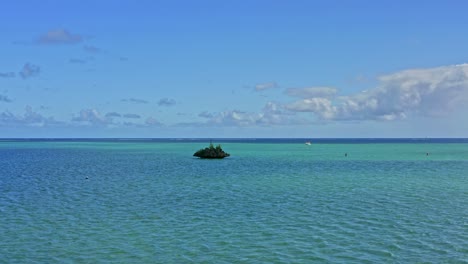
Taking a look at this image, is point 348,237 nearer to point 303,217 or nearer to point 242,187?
point 303,217

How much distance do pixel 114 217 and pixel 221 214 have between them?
8.91 meters

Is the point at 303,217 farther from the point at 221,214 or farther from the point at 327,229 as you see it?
the point at 221,214

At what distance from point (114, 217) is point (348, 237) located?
1887 cm

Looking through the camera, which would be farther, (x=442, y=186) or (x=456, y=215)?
(x=442, y=186)

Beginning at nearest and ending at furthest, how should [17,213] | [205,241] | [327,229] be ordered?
[205,241]
[327,229]
[17,213]

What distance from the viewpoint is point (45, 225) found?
104ft

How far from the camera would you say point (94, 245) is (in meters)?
26.3

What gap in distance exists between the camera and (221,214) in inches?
1399

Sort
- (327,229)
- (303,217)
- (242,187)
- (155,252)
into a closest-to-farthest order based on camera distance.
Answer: (155,252)
(327,229)
(303,217)
(242,187)

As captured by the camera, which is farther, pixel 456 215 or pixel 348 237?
pixel 456 215

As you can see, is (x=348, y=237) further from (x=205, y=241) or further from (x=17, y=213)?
(x=17, y=213)

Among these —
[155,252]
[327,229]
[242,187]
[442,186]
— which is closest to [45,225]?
[155,252]

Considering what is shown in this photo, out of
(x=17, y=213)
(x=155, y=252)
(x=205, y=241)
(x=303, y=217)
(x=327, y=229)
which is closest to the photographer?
(x=155, y=252)

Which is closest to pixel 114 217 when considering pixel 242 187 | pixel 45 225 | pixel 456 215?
pixel 45 225
